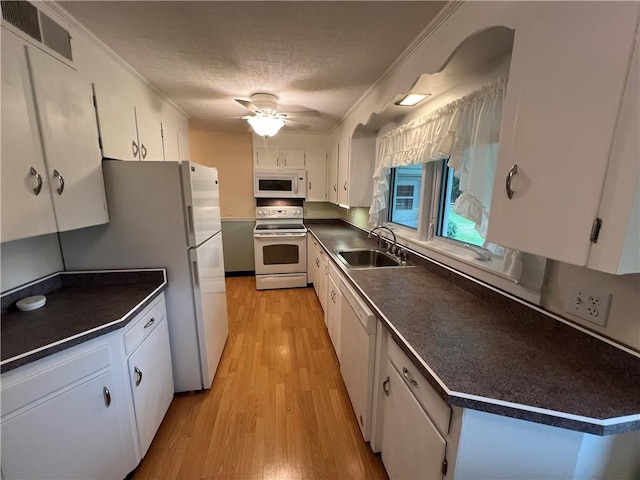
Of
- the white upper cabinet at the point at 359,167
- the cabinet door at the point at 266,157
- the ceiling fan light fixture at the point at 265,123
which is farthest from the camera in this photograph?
the cabinet door at the point at 266,157

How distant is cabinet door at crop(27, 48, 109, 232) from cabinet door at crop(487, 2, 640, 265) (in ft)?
6.18

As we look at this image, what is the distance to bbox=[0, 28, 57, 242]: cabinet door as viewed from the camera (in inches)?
39.3

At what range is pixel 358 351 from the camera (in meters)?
1.52

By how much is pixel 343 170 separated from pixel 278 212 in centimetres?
140

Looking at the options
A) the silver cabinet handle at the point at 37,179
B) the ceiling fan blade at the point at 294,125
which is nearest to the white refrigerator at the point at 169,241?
the silver cabinet handle at the point at 37,179

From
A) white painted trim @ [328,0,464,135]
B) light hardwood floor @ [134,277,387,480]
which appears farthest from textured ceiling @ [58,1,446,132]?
light hardwood floor @ [134,277,387,480]

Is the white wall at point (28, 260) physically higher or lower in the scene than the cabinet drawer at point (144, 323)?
higher

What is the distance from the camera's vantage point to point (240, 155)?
4.11 meters

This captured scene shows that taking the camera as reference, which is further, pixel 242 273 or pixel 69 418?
pixel 242 273

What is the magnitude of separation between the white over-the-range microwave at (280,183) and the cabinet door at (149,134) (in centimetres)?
151

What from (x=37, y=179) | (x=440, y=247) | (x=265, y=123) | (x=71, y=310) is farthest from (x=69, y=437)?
(x=265, y=123)

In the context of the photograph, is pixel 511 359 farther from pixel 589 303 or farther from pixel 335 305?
pixel 335 305

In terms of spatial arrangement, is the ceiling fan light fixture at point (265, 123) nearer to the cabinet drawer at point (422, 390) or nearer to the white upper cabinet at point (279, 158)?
the white upper cabinet at point (279, 158)

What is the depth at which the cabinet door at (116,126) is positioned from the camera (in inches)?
60.8
